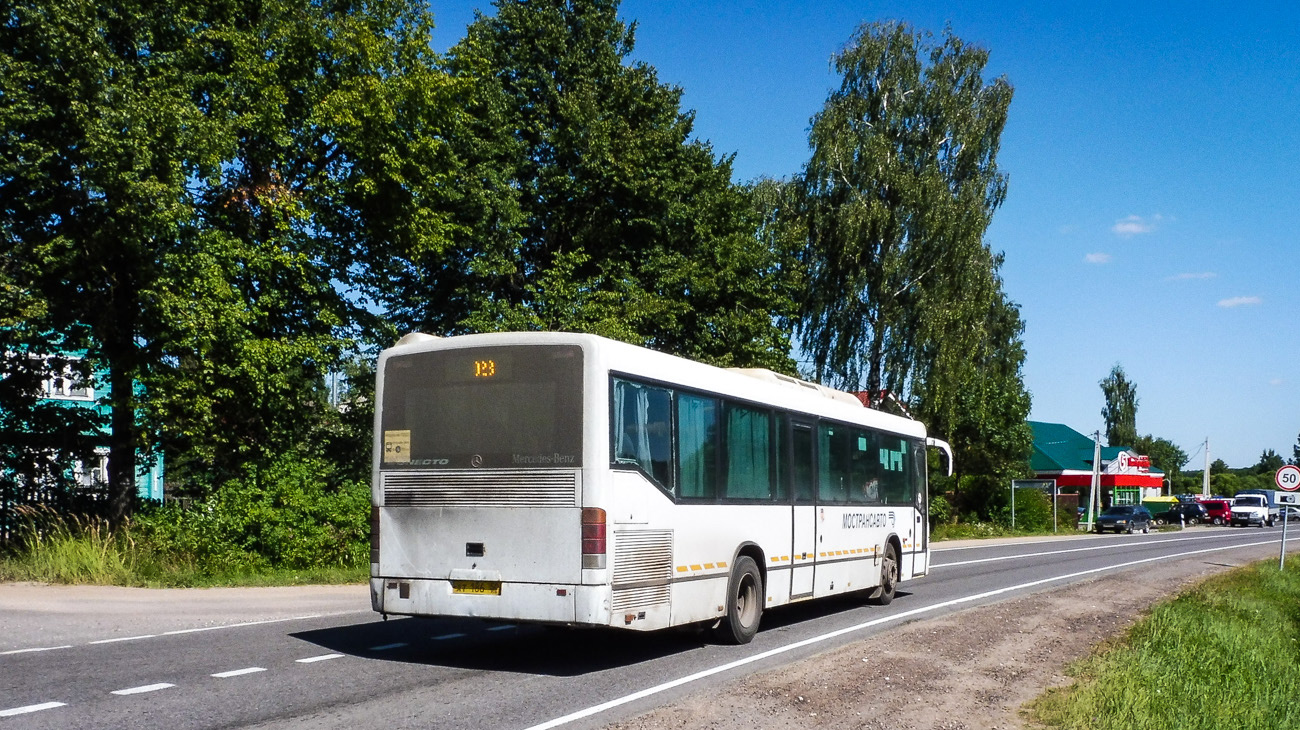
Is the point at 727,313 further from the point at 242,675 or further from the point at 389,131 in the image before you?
the point at 242,675

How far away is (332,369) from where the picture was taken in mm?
24766

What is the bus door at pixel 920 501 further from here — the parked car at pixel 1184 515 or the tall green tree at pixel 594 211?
the parked car at pixel 1184 515

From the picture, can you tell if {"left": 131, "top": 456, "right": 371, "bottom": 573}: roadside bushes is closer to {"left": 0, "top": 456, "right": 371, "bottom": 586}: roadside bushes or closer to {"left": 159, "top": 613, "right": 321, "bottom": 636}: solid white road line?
{"left": 0, "top": 456, "right": 371, "bottom": 586}: roadside bushes

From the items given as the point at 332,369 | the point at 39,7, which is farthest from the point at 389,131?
the point at 39,7

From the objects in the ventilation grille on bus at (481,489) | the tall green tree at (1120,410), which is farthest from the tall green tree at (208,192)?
the tall green tree at (1120,410)

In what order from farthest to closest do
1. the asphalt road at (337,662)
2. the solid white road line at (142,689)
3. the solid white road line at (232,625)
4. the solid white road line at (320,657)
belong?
1. the solid white road line at (232,625)
2. the solid white road line at (320,657)
3. the solid white road line at (142,689)
4. the asphalt road at (337,662)

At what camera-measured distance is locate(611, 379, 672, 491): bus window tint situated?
1057 cm

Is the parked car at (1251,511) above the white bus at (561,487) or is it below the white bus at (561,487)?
below

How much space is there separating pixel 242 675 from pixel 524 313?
64.9ft

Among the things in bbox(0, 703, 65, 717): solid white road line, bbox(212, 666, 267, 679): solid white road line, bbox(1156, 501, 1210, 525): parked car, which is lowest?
bbox(1156, 501, 1210, 525): parked car

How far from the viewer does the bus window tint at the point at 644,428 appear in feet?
34.7

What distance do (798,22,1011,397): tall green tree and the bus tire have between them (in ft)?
106

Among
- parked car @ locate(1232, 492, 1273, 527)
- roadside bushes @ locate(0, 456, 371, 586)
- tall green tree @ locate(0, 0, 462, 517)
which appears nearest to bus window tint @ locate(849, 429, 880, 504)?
roadside bushes @ locate(0, 456, 371, 586)

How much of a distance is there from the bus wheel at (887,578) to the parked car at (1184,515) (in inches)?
2380
